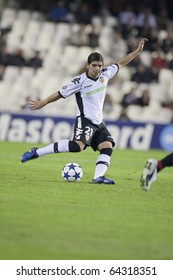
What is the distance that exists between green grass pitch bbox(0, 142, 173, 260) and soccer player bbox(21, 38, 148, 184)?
0.42 meters

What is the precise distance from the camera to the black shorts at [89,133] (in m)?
13.1

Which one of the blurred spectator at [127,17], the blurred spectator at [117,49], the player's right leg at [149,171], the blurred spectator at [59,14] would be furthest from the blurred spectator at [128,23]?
the player's right leg at [149,171]

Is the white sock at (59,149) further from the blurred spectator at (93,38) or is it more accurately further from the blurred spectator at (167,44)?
the blurred spectator at (167,44)

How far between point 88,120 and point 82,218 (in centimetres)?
389

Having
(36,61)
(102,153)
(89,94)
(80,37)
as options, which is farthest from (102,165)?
(80,37)

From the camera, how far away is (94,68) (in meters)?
12.9

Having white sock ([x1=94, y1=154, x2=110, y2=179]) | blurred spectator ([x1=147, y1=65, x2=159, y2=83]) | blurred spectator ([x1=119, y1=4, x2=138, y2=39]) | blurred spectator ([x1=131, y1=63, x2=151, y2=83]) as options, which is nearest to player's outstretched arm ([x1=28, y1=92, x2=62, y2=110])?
Result: white sock ([x1=94, y1=154, x2=110, y2=179])

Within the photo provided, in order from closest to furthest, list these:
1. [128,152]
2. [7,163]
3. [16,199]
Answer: [16,199] → [7,163] → [128,152]

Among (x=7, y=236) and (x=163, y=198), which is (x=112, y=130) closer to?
(x=163, y=198)

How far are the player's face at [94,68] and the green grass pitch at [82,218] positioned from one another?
65.3 inches

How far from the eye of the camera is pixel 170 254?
783 centimetres

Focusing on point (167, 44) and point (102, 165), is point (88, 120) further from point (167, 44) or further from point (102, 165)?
point (167, 44)

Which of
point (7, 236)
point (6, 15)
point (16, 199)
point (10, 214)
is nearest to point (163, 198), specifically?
point (16, 199)
